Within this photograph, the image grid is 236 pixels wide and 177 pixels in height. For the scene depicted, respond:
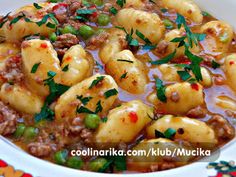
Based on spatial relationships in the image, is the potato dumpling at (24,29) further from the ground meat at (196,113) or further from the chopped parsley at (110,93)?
the ground meat at (196,113)

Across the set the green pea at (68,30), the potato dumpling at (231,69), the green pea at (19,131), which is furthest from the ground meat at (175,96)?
the green pea at (68,30)

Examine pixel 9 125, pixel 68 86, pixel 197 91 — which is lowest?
pixel 9 125

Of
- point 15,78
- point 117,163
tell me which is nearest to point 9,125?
point 15,78

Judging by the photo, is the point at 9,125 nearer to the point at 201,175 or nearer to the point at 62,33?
the point at 62,33

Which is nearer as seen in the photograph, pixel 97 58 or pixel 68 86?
pixel 68 86

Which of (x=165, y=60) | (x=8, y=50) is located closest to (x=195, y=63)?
(x=165, y=60)

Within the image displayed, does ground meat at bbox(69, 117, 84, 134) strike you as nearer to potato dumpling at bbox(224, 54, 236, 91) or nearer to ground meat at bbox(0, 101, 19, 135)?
ground meat at bbox(0, 101, 19, 135)
